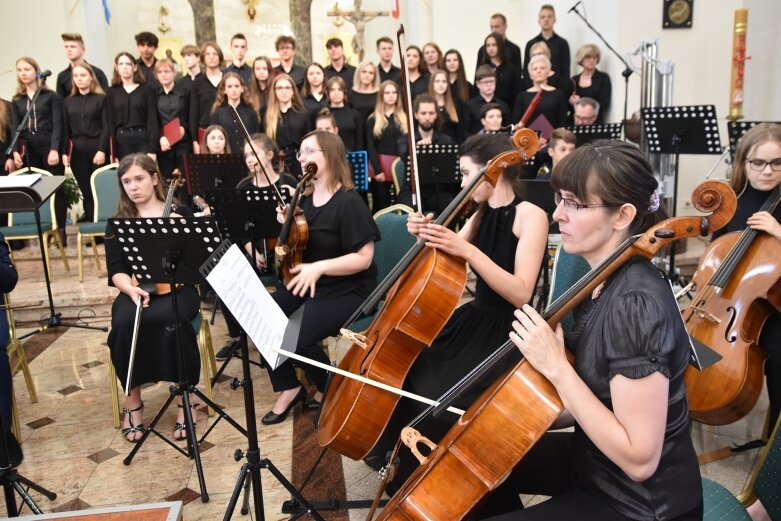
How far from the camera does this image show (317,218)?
122 inches

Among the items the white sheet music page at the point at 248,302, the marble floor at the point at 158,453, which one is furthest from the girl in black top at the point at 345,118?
the white sheet music page at the point at 248,302

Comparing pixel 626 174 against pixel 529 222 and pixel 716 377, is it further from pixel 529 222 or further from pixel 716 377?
pixel 716 377

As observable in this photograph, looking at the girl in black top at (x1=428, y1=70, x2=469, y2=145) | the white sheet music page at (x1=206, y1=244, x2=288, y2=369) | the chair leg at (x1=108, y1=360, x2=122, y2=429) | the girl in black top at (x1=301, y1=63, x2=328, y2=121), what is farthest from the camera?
the girl in black top at (x1=301, y1=63, x2=328, y2=121)

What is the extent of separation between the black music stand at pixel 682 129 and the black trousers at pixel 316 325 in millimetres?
2271

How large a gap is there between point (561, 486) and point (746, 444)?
1.39 metres

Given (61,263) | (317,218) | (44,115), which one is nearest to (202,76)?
(44,115)

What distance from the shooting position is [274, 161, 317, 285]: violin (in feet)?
9.74

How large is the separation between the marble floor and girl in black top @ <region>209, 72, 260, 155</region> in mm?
2163

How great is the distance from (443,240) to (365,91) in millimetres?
4272

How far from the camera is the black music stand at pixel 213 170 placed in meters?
4.04

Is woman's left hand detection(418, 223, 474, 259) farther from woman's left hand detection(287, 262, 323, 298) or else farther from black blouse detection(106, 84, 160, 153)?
black blouse detection(106, 84, 160, 153)

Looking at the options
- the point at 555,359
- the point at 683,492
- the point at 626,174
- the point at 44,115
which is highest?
the point at 44,115

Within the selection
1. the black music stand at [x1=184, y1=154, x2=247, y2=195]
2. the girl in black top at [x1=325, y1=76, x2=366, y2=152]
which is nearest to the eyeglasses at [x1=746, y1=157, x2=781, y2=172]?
the black music stand at [x1=184, y1=154, x2=247, y2=195]

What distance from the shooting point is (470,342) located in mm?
2391
